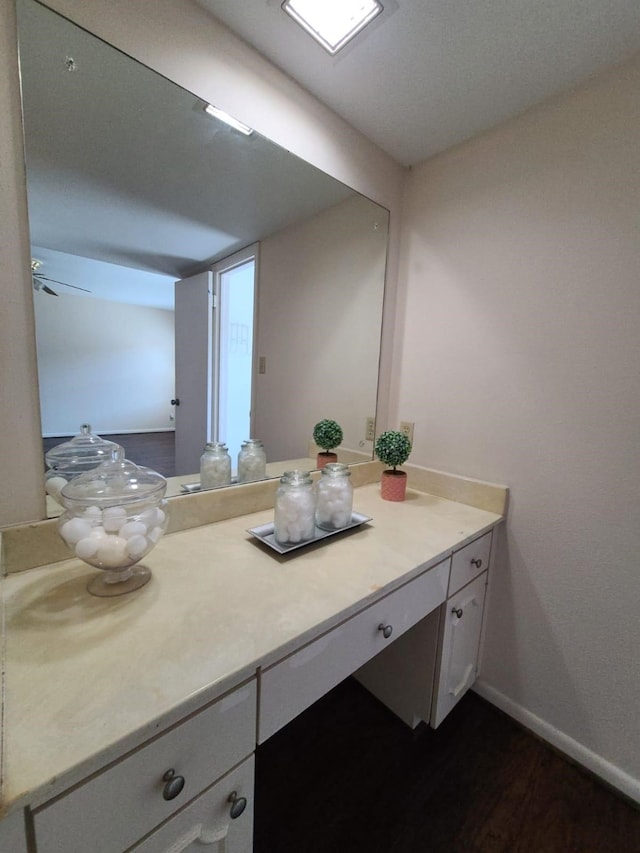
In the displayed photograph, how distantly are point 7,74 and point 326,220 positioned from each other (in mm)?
944

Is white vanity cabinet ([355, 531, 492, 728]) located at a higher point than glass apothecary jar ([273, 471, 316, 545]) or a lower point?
lower

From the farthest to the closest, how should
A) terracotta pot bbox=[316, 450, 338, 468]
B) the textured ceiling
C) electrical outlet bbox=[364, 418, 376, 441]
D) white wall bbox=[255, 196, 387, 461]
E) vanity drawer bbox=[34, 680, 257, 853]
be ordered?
electrical outlet bbox=[364, 418, 376, 441] < terracotta pot bbox=[316, 450, 338, 468] < white wall bbox=[255, 196, 387, 461] < the textured ceiling < vanity drawer bbox=[34, 680, 257, 853]

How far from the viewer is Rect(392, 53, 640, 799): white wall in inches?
39.5

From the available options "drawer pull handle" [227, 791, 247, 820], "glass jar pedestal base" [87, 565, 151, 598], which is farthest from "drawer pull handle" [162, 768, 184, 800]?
"glass jar pedestal base" [87, 565, 151, 598]

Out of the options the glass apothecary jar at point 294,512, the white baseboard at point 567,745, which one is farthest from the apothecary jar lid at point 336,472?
→ the white baseboard at point 567,745

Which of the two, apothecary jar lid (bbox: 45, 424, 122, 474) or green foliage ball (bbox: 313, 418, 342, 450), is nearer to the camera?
apothecary jar lid (bbox: 45, 424, 122, 474)

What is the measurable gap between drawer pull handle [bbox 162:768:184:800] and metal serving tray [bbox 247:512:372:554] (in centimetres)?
43

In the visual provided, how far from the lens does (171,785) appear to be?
51 cm

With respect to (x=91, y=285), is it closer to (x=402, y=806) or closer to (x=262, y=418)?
(x=262, y=418)

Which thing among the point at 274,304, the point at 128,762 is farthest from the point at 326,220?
the point at 128,762

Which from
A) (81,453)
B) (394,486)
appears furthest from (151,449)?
(394,486)

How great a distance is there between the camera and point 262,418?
1.33 metres

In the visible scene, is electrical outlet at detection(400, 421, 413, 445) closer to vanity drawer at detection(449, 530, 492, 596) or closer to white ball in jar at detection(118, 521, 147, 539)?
vanity drawer at detection(449, 530, 492, 596)

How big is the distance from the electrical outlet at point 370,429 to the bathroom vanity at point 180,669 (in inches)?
23.7
